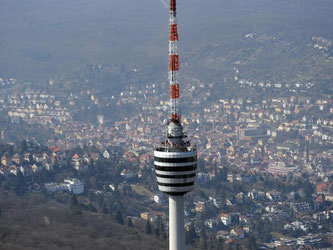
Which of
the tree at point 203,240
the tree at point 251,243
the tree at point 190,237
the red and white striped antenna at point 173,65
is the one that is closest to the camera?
the red and white striped antenna at point 173,65

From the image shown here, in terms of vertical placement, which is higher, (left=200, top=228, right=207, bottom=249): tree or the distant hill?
the distant hill

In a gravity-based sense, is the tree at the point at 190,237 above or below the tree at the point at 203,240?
above

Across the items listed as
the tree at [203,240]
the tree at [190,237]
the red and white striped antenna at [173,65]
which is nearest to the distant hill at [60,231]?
the tree at [190,237]

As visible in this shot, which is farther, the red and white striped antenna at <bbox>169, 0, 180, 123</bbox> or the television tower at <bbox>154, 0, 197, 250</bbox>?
the red and white striped antenna at <bbox>169, 0, 180, 123</bbox>

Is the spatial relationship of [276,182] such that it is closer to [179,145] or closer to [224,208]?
[224,208]

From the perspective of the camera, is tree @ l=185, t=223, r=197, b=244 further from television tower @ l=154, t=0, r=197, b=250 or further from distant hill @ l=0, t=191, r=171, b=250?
television tower @ l=154, t=0, r=197, b=250

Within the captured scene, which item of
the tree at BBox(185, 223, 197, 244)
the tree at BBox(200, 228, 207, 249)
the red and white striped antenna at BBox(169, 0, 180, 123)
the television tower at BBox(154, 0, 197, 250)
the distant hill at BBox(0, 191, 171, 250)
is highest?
the red and white striped antenna at BBox(169, 0, 180, 123)

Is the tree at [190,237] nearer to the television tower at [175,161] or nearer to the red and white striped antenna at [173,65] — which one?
the television tower at [175,161]

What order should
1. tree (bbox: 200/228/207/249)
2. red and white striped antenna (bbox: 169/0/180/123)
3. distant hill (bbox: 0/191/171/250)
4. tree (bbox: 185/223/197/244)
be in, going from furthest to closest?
tree (bbox: 200/228/207/249), tree (bbox: 185/223/197/244), distant hill (bbox: 0/191/171/250), red and white striped antenna (bbox: 169/0/180/123)

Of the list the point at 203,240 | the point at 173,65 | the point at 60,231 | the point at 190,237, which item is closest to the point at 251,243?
the point at 203,240

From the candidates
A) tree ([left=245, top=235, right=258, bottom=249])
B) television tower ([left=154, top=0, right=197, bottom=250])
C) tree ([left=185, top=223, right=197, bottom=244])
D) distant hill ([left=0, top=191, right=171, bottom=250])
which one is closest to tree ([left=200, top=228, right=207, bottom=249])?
tree ([left=185, top=223, right=197, bottom=244])
